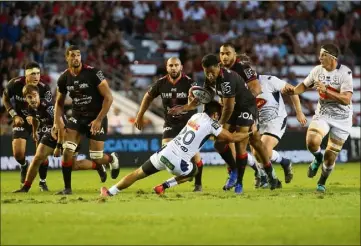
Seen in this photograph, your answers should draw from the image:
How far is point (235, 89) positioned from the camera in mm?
15891

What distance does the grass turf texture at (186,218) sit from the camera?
10672 millimetres

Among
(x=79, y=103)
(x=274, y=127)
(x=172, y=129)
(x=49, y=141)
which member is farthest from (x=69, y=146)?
(x=274, y=127)

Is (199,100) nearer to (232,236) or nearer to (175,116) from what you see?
(175,116)

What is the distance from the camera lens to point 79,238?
10.7 metres

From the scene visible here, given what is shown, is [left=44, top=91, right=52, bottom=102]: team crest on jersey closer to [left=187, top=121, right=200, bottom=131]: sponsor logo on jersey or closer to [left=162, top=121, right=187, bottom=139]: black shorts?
[left=162, top=121, right=187, bottom=139]: black shorts

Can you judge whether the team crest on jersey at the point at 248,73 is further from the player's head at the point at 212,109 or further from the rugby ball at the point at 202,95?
the rugby ball at the point at 202,95

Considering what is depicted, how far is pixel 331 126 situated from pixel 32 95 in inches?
211

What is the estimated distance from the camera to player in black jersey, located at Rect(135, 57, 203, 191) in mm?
17645

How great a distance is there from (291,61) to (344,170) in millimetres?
10071

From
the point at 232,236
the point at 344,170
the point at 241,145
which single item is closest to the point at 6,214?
the point at 232,236

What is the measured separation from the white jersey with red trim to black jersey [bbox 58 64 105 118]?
3.57 metres

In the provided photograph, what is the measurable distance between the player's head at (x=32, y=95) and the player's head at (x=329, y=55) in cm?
520

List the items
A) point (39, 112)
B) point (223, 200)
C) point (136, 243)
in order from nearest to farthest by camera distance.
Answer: point (136, 243), point (223, 200), point (39, 112)

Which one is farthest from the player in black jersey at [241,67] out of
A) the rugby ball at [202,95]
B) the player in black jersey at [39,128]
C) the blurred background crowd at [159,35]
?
the blurred background crowd at [159,35]
